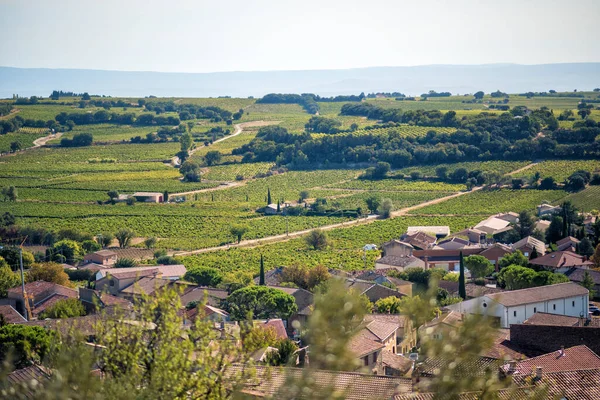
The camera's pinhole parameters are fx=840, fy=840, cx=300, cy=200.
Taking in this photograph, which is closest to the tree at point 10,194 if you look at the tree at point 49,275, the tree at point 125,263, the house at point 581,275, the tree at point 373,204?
the tree at point 125,263

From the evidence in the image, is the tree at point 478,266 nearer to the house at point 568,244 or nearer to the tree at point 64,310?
the house at point 568,244

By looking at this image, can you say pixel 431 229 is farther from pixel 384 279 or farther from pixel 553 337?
pixel 553 337

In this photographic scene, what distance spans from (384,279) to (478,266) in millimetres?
5357

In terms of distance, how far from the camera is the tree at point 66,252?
156 ft

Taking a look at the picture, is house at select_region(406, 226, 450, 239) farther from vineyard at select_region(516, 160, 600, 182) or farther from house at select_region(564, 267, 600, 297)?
vineyard at select_region(516, 160, 600, 182)

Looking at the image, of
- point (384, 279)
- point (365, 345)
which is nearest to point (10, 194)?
point (384, 279)

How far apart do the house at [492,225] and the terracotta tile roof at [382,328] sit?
26.5 meters

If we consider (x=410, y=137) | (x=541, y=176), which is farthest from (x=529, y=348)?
(x=410, y=137)

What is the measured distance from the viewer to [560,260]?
133 ft

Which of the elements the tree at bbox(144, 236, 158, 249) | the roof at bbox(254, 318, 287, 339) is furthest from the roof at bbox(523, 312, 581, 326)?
the tree at bbox(144, 236, 158, 249)

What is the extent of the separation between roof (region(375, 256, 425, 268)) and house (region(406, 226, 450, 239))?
8023 mm

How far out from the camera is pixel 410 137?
90.4m

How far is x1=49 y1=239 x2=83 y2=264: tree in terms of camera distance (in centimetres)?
4747

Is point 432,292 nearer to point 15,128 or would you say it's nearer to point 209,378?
point 209,378
